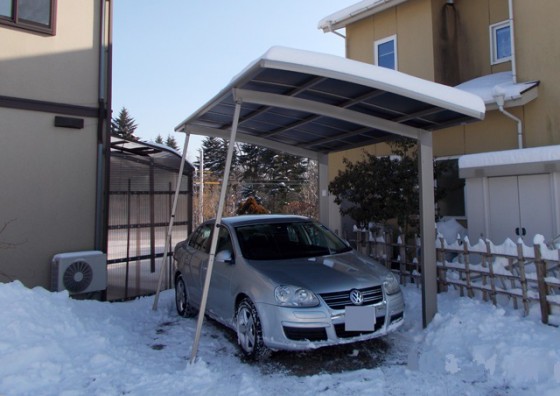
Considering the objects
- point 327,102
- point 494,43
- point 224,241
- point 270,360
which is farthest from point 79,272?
point 494,43

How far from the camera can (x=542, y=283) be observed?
4.98m

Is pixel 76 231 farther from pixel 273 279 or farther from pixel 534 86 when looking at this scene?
pixel 534 86

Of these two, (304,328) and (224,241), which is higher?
(224,241)

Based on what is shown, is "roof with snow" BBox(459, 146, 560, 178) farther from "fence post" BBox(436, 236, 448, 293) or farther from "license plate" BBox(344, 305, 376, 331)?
"license plate" BBox(344, 305, 376, 331)

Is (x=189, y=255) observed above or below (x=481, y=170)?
below

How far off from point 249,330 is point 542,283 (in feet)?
10.7

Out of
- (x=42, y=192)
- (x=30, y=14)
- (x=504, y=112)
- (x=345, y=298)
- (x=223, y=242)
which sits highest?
(x=30, y=14)

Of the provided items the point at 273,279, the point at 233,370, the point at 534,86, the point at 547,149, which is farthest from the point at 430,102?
the point at 534,86

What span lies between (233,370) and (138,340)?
160 cm

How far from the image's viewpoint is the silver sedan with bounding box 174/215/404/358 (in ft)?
14.1

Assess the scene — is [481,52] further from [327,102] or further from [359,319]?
[359,319]

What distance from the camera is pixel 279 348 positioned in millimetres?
4355

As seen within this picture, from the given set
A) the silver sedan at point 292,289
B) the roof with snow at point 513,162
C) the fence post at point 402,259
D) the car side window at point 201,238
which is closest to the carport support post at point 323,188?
the fence post at point 402,259

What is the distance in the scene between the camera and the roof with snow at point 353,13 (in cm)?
1190
